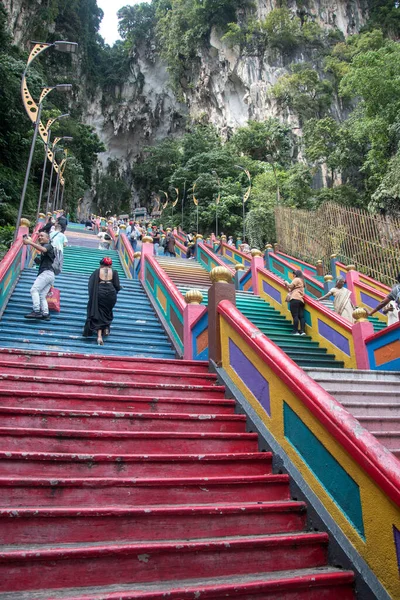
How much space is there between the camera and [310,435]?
3227 mm

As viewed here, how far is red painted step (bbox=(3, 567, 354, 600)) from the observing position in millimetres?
2082

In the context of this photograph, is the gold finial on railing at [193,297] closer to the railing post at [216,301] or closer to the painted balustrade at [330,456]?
the railing post at [216,301]

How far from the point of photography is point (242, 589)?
2256 millimetres

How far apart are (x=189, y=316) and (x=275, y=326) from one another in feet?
10.6

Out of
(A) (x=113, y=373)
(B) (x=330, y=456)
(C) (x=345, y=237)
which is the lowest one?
(A) (x=113, y=373)

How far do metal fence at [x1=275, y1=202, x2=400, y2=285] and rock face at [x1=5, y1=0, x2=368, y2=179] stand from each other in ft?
74.5

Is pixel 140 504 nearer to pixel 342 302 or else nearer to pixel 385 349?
pixel 385 349

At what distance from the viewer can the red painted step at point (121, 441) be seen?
10.5 feet

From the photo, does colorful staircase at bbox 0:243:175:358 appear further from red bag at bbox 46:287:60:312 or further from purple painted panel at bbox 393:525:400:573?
purple painted panel at bbox 393:525:400:573

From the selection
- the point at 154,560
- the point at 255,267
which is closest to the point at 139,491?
the point at 154,560

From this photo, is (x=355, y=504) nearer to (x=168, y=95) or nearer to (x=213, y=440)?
(x=213, y=440)

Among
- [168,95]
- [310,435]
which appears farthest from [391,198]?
[168,95]

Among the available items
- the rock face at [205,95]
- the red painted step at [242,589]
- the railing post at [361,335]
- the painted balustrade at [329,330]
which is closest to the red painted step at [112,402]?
the red painted step at [242,589]

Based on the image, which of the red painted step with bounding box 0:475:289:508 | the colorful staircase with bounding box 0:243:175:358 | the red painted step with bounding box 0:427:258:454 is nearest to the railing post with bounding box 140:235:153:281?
the colorful staircase with bounding box 0:243:175:358
